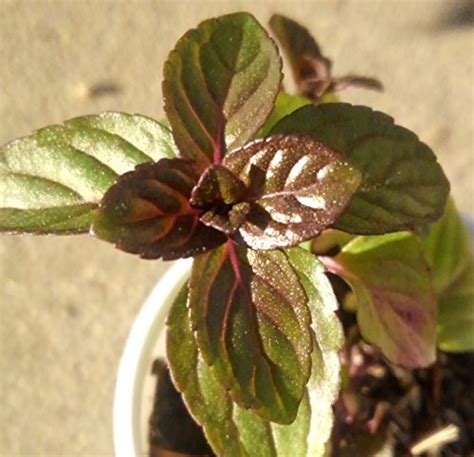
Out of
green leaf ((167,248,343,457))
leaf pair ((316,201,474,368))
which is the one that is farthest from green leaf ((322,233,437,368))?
green leaf ((167,248,343,457))

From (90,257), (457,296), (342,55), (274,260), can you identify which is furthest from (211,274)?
(342,55)

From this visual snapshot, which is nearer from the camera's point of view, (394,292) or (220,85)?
(220,85)

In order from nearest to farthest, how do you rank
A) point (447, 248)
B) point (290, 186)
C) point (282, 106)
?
1. point (290, 186)
2. point (282, 106)
3. point (447, 248)

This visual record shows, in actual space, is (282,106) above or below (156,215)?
above

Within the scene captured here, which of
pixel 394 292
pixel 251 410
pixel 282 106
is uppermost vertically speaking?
pixel 282 106

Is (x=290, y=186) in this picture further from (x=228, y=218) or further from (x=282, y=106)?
(x=282, y=106)

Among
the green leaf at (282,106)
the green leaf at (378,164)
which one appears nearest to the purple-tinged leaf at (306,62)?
the green leaf at (282,106)

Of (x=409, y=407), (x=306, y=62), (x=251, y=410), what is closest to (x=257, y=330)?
(x=251, y=410)

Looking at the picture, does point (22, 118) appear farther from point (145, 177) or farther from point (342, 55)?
point (145, 177)

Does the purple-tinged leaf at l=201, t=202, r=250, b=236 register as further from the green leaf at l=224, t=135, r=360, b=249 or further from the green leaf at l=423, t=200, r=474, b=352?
the green leaf at l=423, t=200, r=474, b=352
